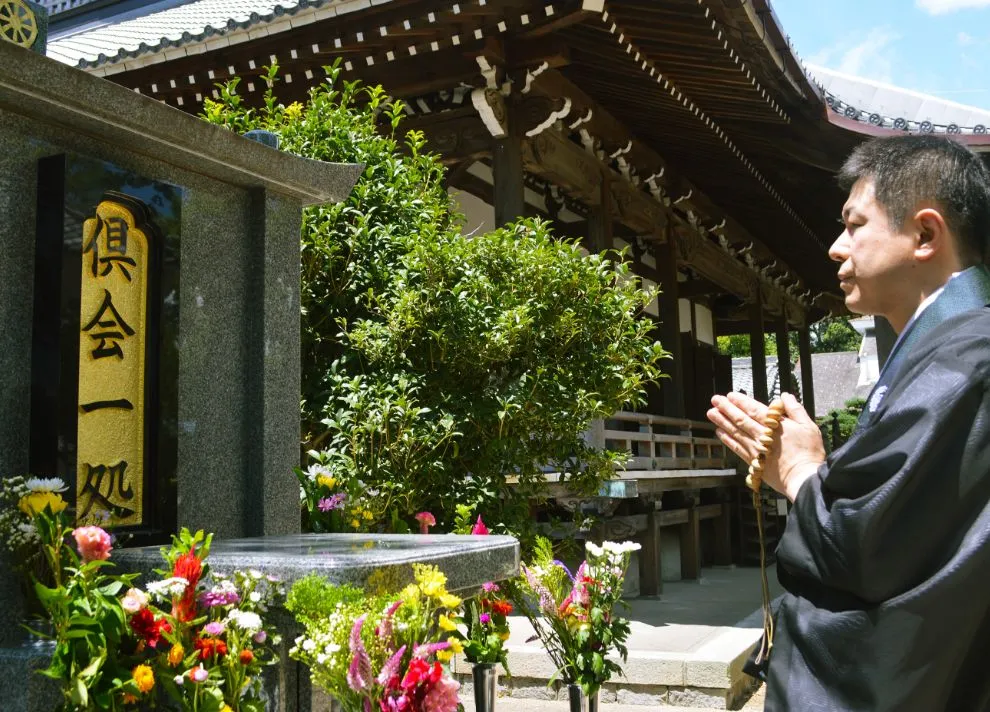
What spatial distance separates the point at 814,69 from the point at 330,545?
16899mm

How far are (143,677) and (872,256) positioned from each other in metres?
2.06

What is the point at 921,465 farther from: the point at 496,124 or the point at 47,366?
the point at 496,124

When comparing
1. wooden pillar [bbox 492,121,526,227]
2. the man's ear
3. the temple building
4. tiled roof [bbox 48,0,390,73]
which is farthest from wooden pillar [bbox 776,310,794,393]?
the man's ear

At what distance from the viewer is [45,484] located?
119 inches

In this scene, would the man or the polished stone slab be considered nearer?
the man

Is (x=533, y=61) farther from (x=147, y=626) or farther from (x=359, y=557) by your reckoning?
(x=147, y=626)

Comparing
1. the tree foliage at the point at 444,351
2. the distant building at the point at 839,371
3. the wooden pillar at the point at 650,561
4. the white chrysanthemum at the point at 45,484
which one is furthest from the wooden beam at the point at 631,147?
the distant building at the point at 839,371

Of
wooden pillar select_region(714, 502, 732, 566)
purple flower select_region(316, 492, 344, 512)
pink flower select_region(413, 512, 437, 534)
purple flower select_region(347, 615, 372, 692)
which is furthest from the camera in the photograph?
wooden pillar select_region(714, 502, 732, 566)

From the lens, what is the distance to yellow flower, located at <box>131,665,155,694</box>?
8.18 ft

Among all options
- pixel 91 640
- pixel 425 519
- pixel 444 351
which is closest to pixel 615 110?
pixel 444 351

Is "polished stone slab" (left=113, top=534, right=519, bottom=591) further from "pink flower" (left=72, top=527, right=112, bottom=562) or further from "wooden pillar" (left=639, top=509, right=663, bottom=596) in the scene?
"wooden pillar" (left=639, top=509, right=663, bottom=596)

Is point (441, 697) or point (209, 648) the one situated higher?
point (209, 648)

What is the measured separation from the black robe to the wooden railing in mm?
6115

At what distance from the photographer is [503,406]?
204 inches
